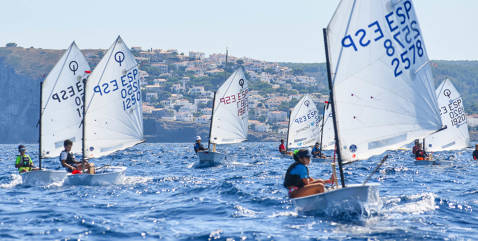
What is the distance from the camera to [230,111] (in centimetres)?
4038

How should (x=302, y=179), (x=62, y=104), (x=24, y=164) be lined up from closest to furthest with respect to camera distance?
(x=302, y=179), (x=24, y=164), (x=62, y=104)

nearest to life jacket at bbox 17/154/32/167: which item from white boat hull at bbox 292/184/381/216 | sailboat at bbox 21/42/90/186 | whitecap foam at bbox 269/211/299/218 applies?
sailboat at bbox 21/42/90/186

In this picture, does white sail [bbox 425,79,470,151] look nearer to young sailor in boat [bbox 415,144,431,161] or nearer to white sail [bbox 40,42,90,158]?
young sailor in boat [bbox 415,144,431,161]

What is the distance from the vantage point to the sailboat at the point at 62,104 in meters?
23.8

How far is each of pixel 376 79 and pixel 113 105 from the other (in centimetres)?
1286

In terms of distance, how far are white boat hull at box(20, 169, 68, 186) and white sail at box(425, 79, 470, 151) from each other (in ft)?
86.4

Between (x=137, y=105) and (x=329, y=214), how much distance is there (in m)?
13.9

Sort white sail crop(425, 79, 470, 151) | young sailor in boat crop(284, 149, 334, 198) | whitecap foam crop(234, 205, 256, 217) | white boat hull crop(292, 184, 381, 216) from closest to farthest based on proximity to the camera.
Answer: white boat hull crop(292, 184, 381, 216) < young sailor in boat crop(284, 149, 334, 198) < whitecap foam crop(234, 205, 256, 217) < white sail crop(425, 79, 470, 151)

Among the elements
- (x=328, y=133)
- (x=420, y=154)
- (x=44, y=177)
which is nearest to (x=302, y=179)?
(x=44, y=177)

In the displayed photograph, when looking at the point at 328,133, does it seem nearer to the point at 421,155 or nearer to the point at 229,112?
the point at 229,112

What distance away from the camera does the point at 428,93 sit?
47.6ft

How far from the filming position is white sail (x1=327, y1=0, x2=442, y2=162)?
46.1 feet

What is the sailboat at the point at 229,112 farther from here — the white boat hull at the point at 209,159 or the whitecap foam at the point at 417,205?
the whitecap foam at the point at 417,205

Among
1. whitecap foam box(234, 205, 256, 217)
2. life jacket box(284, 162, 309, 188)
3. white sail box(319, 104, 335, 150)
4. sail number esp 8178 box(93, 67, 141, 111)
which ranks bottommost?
whitecap foam box(234, 205, 256, 217)
